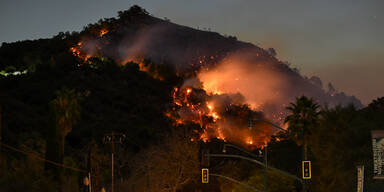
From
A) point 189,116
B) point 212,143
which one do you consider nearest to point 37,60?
point 189,116

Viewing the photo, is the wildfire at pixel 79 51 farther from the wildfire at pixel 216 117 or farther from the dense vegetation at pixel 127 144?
the wildfire at pixel 216 117

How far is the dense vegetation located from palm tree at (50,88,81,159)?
11 centimetres

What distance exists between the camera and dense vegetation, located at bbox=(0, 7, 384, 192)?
186 feet

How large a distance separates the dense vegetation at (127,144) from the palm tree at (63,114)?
111 millimetres

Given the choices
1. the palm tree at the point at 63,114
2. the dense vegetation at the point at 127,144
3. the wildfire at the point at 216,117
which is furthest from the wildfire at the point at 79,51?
the palm tree at the point at 63,114

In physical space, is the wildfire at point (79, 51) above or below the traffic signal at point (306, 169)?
above

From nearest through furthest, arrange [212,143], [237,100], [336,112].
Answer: [336,112] < [212,143] < [237,100]

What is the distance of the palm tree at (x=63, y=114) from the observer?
2259 inches

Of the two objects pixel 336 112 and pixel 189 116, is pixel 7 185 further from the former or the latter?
pixel 189 116

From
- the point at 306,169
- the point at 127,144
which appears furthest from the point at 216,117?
the point at 306,169

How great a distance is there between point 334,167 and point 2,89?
100334 millimetres

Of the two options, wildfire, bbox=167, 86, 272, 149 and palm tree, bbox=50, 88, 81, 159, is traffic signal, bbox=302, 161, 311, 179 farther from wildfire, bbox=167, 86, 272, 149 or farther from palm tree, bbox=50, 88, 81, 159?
wildfire, bbox=167, 86, 272, 149

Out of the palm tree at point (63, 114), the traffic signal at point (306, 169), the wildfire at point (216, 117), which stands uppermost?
the wildfire at point (216, 117)

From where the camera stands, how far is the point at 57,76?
14088 cm
